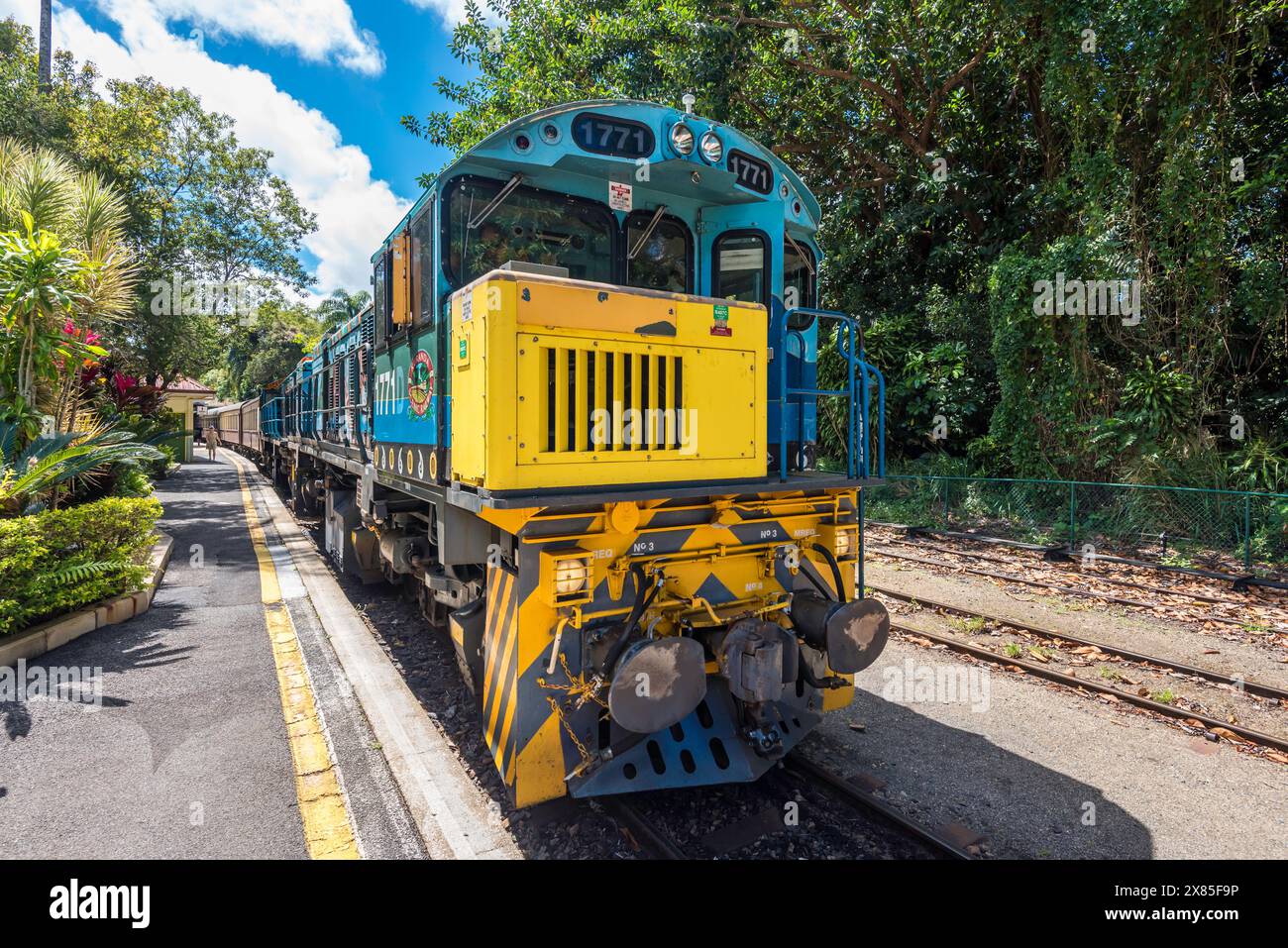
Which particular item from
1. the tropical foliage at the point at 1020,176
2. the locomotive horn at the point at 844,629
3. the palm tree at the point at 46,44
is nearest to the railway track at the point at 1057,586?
the tropical foliage at the point at 1020,176

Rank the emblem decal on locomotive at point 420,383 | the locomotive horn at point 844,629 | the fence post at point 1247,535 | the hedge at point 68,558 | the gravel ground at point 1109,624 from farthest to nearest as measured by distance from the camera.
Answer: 1. the fence post at point 1247,535
2. the gravel ground at point 1109,624
3. the hedge at point 68,558
4. the emblem decal on locomotive at point 420,383
5. the locomotive horn at point 844,629

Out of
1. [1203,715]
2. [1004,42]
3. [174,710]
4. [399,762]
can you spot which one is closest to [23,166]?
[174,710]

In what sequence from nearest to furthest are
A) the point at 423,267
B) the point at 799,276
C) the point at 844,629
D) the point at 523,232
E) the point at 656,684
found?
1. the point at 656,684
2. the point at 844,629
3. the point at 523,232
4. the point at 423,267
5. the point at 799,276

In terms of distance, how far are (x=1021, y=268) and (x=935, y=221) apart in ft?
15.7

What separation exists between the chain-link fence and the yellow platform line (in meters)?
10.5

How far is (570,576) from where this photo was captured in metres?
3.24

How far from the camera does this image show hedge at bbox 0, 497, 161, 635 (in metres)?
5.45

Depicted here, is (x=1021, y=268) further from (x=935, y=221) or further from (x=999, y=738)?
(x=999, y=738)

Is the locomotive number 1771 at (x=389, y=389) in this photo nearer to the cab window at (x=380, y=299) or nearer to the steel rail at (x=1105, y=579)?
the cab window at (x=380, y=299)

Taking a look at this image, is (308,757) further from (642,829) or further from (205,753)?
(642,829)

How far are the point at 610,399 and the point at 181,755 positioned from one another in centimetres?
334

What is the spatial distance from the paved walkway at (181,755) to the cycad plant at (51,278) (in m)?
3.36

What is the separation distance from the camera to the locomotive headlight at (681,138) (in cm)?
392

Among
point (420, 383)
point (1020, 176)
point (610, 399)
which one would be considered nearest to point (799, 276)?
point (610, 399)
